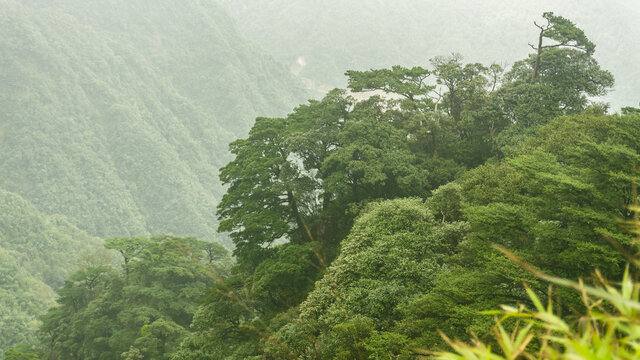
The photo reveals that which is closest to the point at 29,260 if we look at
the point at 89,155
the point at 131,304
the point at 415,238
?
the point at 89,155

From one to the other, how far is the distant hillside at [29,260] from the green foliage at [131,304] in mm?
37580

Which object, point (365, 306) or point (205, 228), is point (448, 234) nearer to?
point (365, 306)

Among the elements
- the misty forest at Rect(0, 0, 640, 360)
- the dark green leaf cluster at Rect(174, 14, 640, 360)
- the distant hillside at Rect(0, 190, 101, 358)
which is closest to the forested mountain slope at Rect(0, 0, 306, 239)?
the distant hillside at Rect(0, 190, 101, 358)

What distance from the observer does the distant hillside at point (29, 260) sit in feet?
238

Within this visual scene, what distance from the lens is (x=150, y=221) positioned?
150 meters

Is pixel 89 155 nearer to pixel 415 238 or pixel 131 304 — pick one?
pixel 131 304

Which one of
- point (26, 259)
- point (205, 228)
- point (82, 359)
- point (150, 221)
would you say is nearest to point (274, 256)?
point (82, 359)

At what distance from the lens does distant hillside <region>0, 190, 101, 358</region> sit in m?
72.7

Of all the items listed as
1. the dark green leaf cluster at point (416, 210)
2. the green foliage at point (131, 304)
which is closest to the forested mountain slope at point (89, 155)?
the green foliage at point (131, 304)

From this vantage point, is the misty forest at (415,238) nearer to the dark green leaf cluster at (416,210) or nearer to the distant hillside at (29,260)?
the dark green leaf cluster at (416,210)

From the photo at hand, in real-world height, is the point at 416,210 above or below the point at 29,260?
below

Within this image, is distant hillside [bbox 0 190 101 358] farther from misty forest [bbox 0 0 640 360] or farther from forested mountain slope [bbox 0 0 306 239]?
misty forest [bbox 0 0 640 360]

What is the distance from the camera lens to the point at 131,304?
3784 cm

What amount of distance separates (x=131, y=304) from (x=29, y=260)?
8600 centimetres
